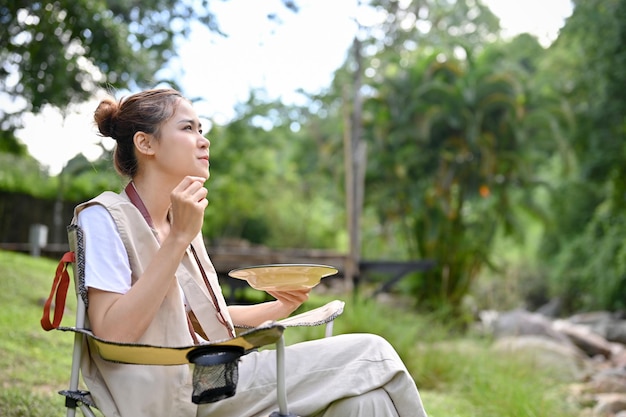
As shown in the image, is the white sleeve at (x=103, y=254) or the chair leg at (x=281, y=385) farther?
the white sleeve at (x=103, y=254)

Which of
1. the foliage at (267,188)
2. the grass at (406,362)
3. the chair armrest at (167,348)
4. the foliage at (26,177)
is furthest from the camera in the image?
the foliage at (267,188)

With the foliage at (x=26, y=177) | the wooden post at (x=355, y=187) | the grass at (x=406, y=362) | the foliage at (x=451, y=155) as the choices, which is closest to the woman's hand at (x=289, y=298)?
the grass at (x=406, y=362)

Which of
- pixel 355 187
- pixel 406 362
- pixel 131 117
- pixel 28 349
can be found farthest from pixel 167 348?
pixel 355 187

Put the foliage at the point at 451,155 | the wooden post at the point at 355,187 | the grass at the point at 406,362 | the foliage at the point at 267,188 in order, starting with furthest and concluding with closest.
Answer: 1. the foliage at the point at 267,188
2. the foliage at the point at 451,155
3. the wooden post at the point at 355,187
4. the grass at the point at 406,362

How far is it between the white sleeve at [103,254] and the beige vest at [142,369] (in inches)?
0.8

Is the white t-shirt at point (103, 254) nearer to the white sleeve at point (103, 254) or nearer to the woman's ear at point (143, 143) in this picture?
the white sleeve at point (103, 254)

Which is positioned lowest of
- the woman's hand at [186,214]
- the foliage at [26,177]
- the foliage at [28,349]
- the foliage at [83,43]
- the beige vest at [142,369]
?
the foliage at [28,349]

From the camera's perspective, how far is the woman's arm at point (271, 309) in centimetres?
213

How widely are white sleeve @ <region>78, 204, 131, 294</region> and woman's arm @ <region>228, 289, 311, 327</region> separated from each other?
21.1 inches

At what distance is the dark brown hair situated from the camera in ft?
6.38

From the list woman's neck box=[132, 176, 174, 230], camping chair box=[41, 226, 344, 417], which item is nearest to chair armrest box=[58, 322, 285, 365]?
camping chair box=[41, 226, 344, 417]

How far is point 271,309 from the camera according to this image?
2.18 m

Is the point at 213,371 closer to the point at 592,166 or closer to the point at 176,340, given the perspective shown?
the point at 176,340

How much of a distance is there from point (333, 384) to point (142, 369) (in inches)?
18.5
